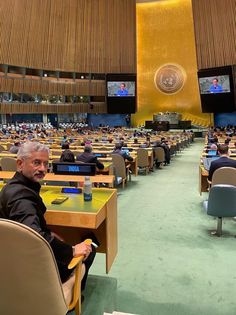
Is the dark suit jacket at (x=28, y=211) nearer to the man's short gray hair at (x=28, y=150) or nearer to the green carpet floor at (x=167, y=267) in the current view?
the man's short gray hair at (x=28, y=150)

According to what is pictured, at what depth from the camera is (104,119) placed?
3144 centimetres

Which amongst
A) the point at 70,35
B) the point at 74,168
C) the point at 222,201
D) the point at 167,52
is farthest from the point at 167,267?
the point at 167,52

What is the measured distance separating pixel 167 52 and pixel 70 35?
33.9ft

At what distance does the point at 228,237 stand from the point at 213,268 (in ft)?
3.58

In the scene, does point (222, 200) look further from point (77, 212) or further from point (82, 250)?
point (82, 250)

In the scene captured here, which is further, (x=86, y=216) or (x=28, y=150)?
(x=86, y=216)

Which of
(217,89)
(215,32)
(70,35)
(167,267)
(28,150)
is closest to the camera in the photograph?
(28,150)

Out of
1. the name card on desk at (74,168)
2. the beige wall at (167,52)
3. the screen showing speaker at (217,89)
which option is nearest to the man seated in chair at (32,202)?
the name card on desk at (74,168)

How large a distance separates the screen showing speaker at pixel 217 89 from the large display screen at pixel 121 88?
5901 millimetres

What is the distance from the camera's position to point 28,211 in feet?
6.80

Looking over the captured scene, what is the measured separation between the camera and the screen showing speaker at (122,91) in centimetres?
2900

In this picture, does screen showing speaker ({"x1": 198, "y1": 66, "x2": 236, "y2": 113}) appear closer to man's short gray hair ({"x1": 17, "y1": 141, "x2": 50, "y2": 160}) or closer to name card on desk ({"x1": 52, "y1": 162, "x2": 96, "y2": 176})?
name card on desk ({"x1": 52, "y1": 162, "x2": 96, "y2": 176})

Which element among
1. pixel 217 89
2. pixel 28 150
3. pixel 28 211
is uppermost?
pixel 217 89

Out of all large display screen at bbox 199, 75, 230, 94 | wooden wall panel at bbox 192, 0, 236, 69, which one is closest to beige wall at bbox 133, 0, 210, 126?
wooden wall panel at bbox 192, 0, 236, 69
